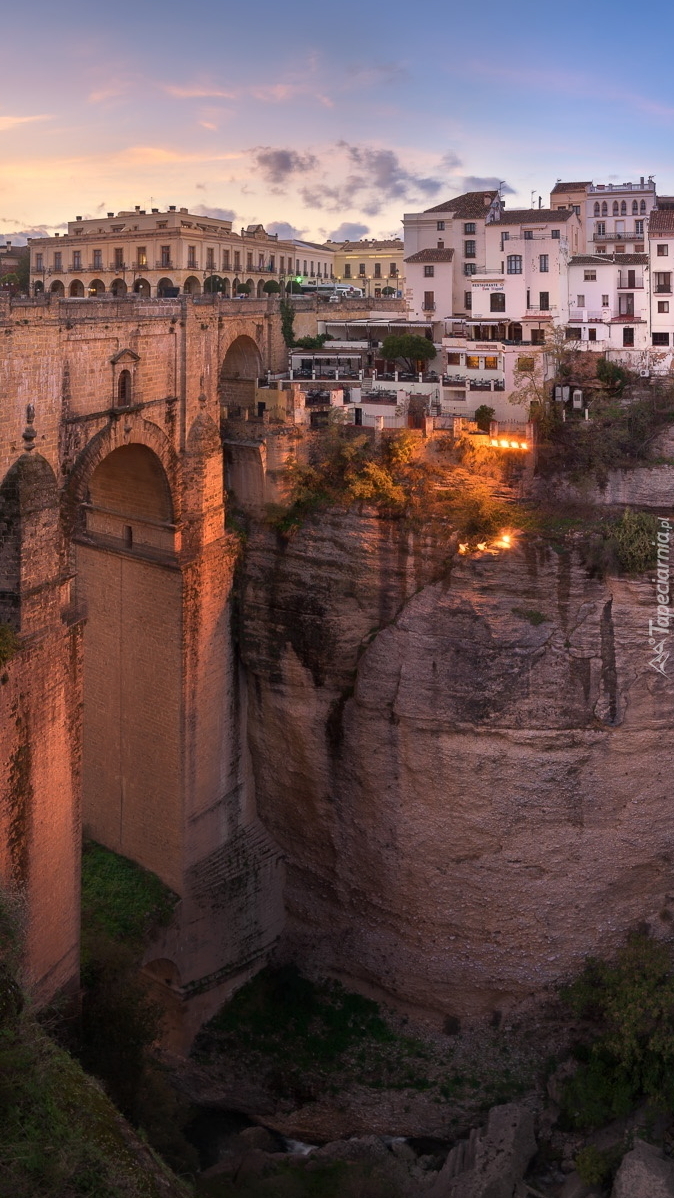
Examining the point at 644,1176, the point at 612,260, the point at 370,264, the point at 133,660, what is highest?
the point at 370,264

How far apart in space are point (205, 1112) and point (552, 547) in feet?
36.3

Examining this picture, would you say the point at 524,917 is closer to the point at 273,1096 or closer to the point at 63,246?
the point at 273,1096

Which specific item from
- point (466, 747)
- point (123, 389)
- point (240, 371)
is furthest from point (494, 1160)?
point (240, 371)

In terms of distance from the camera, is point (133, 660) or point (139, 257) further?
point (139, 257)

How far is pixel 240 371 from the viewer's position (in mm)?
27641

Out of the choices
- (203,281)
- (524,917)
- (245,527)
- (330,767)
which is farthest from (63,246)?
(524,917)

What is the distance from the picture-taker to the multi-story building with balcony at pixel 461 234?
1227 inches

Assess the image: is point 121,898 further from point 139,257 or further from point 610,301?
point 139,257

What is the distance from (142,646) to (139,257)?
61.0 ft

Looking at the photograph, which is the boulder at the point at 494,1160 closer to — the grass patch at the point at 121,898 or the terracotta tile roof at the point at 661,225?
the grass patch at the point at 121,898

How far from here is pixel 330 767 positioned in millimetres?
22359

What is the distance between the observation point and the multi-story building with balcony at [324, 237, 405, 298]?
47.1m

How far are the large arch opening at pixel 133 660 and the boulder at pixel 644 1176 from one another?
8.72 m

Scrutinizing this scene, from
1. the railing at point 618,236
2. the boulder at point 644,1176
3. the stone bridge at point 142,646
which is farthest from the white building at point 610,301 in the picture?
the boulder at point 644,1176
